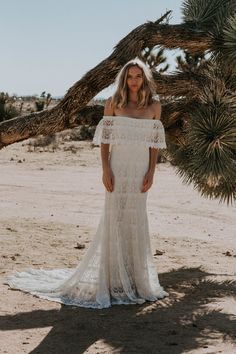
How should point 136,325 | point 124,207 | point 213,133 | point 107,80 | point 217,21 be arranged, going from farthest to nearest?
point 217,21, point 107,80, point 213,133, point 124,207, point 136,325

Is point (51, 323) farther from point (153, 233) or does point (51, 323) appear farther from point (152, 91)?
point (153, 233)

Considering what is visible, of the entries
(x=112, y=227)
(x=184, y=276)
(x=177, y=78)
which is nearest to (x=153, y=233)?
(x=184, y=276)

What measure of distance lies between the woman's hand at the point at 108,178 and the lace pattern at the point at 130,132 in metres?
0.21

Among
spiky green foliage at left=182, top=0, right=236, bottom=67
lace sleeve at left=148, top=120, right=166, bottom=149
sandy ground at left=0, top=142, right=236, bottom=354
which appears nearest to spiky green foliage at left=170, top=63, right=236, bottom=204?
spiky green foliage at left=182, top=0, right=236, bottom=67

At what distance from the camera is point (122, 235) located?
479 centimetres

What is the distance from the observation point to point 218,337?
4.06 meters

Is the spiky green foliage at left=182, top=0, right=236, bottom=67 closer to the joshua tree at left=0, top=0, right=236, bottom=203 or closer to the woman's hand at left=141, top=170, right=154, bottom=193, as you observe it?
the joshua tree at left=0, top=0, right=236, bottom=203

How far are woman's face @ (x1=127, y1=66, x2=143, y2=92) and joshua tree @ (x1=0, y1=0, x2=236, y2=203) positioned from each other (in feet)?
2.89

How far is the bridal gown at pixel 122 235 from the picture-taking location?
4.70m

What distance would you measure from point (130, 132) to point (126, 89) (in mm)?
309

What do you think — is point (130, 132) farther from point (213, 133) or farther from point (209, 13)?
point (209, 13)

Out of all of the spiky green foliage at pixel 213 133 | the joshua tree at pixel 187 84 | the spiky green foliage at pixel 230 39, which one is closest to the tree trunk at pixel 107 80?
the joshua tree at pixel 187 84

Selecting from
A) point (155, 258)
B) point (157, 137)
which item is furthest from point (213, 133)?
point (155, 258)

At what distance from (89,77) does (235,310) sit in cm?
238
